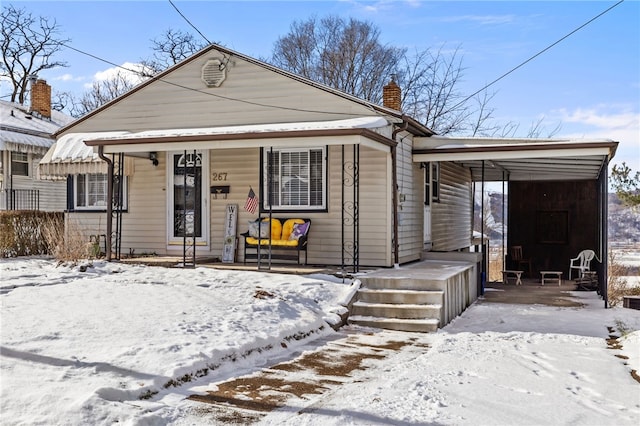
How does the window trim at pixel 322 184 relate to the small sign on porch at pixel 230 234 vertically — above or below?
above

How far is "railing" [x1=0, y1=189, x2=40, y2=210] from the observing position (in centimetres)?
2016

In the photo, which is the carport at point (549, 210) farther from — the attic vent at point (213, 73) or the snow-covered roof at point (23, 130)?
the snow-covered roof at point (23, 130)

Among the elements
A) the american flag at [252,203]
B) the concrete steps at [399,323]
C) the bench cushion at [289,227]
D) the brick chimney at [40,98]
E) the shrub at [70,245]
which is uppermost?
the brick chimney at [40,98]

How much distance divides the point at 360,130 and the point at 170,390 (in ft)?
20.0

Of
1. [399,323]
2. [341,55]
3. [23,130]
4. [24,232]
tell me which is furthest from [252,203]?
[341,55]

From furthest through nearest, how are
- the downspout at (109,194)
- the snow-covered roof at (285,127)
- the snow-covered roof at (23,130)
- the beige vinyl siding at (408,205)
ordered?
the snow-covered roof at (23,130) → the beige vinyl siding at (408,205) → the downspout at (109,194) → the snow-covered roof at (285,127)

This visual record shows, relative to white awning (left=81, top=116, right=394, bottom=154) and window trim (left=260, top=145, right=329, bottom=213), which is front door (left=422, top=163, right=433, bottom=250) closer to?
white awning (left=81, top=116, right=394, bottom=154)

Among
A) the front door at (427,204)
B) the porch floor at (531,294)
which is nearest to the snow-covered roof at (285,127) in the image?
the front door at (427,204)

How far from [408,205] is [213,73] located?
520 centimetres

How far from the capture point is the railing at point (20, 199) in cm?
2016

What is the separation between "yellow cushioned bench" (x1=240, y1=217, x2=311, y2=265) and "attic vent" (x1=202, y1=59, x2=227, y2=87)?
3366 millimetres

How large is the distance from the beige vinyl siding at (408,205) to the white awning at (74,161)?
238 inches

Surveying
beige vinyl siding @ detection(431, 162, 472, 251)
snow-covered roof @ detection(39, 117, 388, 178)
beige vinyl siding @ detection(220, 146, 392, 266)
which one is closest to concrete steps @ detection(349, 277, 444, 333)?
beige vinyl siding @ detection(220, 146, 392, 266)

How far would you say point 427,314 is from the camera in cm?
941
